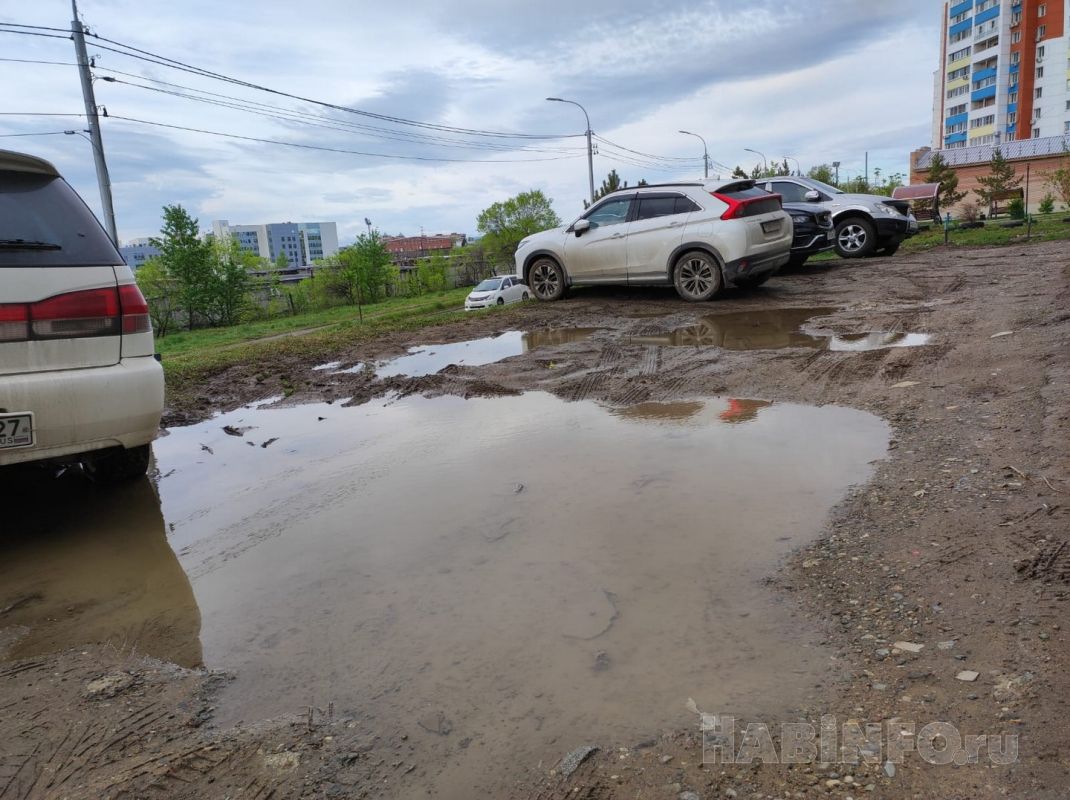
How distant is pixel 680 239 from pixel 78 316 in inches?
348

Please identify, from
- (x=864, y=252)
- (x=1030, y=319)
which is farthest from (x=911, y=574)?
(x=864, y=252)

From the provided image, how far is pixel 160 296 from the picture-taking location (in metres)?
32.9

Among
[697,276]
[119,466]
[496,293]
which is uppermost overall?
[697,276]

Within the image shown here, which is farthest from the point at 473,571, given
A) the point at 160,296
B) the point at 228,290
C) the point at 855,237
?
the point at 228,290

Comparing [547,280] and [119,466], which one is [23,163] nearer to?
[119,466]

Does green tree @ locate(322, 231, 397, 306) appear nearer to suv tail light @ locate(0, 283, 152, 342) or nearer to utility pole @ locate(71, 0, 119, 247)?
utility pole @ locate(71, 0, 119, 247)

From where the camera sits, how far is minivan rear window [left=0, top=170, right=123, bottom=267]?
138 inches

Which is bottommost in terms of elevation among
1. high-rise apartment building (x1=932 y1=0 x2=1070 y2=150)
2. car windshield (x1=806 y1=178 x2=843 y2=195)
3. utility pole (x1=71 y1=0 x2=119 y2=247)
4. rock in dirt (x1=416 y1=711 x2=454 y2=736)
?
rock in dirt (x1=416 y1=711 x2=454 y2=736)

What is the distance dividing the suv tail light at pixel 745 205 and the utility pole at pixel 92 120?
19.8 meters

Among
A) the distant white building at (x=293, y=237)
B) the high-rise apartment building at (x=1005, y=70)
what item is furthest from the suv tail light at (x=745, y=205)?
the distant white building at (x=293, y=237)

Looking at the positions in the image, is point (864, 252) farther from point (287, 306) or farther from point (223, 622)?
point (287, 306)

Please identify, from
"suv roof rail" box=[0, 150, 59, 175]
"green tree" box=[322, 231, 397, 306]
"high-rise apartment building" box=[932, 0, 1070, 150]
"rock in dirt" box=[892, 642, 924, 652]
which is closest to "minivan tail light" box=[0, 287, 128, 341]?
"suv roof rail" box=[0, 150, 59, 175]

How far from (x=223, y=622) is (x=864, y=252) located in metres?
15.6

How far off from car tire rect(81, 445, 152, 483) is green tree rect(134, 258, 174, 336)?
3056cm
